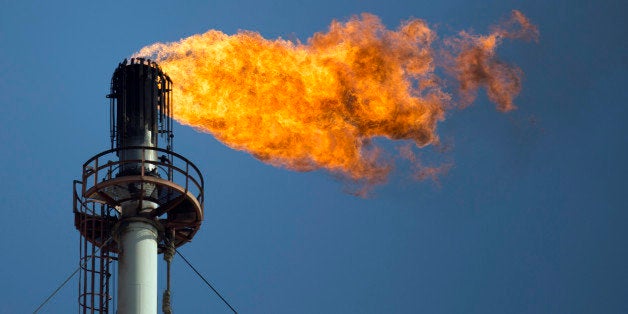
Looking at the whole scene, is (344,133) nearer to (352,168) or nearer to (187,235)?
(352,168)

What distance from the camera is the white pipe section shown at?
2579 inches

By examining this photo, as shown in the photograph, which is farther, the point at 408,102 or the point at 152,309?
the point at 408,102

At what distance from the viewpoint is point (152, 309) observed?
65750mm

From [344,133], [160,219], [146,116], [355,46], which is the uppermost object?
[355,46]

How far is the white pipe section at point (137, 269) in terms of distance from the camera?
6550cm

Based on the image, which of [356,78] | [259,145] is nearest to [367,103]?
[356,78]

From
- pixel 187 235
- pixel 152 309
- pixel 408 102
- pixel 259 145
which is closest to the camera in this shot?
pixel 152 309

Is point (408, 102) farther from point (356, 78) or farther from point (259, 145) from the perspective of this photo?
point (259, 145)

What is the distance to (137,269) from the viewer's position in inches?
2611

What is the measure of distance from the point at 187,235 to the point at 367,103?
50.3ft

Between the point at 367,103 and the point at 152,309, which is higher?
the point at 367,103

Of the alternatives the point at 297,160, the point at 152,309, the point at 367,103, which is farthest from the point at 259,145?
the point at 152,309

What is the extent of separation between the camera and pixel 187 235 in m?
70.4

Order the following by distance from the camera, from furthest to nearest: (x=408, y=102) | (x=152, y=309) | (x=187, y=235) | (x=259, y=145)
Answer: (x=408, y=102), (x=259, y=145), (x=187, y=235), (x=152, y=309)
